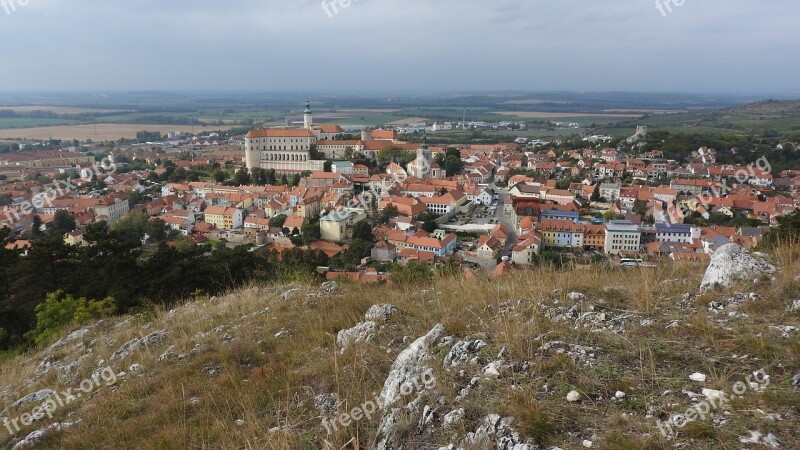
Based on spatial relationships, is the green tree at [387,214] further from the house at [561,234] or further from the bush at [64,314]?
the bush at [64,314]

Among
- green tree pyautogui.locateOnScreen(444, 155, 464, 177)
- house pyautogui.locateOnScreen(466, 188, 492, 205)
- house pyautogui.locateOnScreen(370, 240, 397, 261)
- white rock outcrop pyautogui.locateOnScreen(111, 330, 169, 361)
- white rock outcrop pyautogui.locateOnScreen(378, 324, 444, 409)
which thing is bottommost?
house pyautogui.locateOnScreen(370, 240, 397, 261)

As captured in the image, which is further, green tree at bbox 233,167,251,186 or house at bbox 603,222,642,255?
green tree at bbox 233,167,251,186

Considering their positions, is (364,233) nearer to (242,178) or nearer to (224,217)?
(224,217)

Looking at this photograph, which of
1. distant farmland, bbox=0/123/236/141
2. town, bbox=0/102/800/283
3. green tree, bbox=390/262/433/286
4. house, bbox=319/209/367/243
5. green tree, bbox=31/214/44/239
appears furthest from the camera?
distant farmland, bbox=0/123/236/141

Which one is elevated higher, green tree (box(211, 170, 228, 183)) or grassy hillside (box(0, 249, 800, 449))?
grassy hillside (box(0, 249, 800, 449))

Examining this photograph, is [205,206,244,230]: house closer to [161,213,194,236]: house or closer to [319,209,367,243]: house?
[161,213,194,236]: house

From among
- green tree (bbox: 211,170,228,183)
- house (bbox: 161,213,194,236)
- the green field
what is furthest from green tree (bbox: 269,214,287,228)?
the green field
